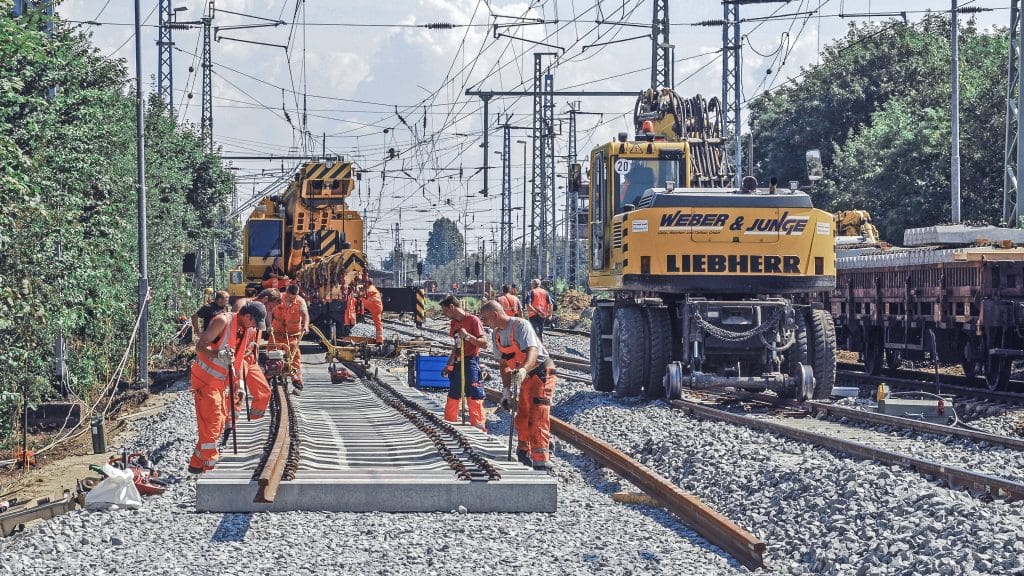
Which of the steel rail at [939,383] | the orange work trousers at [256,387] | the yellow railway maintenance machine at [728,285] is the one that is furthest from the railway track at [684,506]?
the steel rail at [939,383]

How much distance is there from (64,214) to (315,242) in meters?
12.9

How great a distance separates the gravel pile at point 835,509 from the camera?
25.3ft

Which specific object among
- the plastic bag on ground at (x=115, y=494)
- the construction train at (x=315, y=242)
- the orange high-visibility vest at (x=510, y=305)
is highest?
the construction train at (x=315, y=242)

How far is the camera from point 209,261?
193ft

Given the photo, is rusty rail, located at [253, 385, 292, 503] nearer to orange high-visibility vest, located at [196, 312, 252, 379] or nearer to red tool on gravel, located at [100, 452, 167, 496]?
orange high-visibility vest, located at [196, 312, 252, 379]

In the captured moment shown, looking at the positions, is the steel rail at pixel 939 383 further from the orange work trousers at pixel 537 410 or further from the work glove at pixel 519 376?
the work glove at pixel 519 376

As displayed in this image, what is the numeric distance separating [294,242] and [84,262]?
10.8m

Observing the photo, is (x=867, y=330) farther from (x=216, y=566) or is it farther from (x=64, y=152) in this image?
(x=216, y=566)

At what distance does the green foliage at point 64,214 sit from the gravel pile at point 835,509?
6.81 m

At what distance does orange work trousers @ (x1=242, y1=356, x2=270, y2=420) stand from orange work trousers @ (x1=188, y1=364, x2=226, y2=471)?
7.84 feet

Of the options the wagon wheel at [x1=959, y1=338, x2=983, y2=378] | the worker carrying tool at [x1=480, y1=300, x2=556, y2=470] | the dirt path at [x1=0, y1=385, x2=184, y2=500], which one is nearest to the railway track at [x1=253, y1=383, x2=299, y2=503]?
the worker carrying tool at [x1=480, y1=300, x2=556, y2=470]

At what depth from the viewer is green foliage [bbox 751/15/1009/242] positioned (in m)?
35.1

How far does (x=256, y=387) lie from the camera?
1470 centimetres

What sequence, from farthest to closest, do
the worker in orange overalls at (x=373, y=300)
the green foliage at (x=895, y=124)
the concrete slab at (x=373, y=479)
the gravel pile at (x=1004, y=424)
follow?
the green foliage at (x=895, y=124), the worker in orange overalls at (x=373, y=300), the gravel pile at (x=1004, y=424), the concrete slab at (x=373, y=479)
